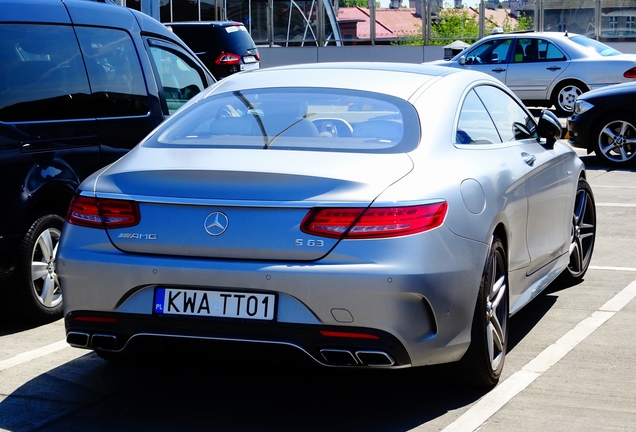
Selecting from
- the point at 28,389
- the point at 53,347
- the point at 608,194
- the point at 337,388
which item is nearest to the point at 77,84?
the point at 53,347

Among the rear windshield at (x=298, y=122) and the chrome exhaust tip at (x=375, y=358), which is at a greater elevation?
the rear windshield at (x=298, y=122)

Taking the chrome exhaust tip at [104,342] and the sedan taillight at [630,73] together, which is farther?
the sedan taillight at [630,73]

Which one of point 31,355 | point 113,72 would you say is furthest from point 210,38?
point 31,355

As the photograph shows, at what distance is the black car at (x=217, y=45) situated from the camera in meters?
19.1

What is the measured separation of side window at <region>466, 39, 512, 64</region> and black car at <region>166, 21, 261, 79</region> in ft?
19.2

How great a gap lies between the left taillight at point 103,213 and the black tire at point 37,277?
169 centimetres

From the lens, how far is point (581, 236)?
7445mm

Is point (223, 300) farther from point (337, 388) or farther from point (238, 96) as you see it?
point (238, 96)

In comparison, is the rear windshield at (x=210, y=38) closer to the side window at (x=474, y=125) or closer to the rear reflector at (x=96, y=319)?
the side window at (x=474, y=125)

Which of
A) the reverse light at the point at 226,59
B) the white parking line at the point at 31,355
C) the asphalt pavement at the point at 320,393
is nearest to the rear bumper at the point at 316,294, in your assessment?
the asphalt pavement at the point at 320,393

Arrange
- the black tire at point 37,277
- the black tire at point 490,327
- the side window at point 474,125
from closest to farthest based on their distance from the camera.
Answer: the black tire at point 490,327 < the side window at point 474,125 < the black tire at point 37,277

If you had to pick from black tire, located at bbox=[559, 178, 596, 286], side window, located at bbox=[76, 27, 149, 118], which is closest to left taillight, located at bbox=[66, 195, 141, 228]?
side window, located at bbox=[76, 27, 149, 118]

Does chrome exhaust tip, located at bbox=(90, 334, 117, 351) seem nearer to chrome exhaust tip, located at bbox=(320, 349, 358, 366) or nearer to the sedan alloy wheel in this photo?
chrome exhaust tip, located at bbox=(320, 349, 358, 366)

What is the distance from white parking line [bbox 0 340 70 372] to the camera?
18.5 feet
